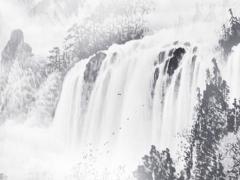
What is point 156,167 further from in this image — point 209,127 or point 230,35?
point 230,35

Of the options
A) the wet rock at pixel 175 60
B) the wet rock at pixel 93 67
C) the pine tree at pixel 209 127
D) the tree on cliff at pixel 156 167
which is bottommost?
the tree on cliff at pixel 156 167

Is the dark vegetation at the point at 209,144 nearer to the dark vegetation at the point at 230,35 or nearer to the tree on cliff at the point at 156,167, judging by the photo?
the tree on cliff at the point at 156,167

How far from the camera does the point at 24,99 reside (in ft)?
655

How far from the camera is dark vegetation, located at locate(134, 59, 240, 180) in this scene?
128500 millimetres

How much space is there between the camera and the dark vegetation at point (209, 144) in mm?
128500

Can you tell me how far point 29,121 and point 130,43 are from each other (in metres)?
44.8

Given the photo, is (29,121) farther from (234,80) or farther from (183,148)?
(234,80)

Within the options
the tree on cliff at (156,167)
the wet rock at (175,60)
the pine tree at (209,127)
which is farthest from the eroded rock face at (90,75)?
the pine tree at (209,127)

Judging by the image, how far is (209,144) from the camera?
132375 millimetres

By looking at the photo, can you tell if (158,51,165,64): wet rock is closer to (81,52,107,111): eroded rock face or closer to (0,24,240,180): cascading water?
(0,24,240,180): cascading water

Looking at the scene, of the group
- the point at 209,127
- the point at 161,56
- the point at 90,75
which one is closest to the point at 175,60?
the point at 161,56

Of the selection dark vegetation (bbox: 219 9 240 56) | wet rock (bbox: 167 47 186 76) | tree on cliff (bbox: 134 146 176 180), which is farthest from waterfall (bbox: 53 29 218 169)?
dark vegetation (bbox: 219 9 240 56)

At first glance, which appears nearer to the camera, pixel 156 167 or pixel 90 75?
pixel 156 167

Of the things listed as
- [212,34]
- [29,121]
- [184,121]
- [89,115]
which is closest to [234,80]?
[184,121]
